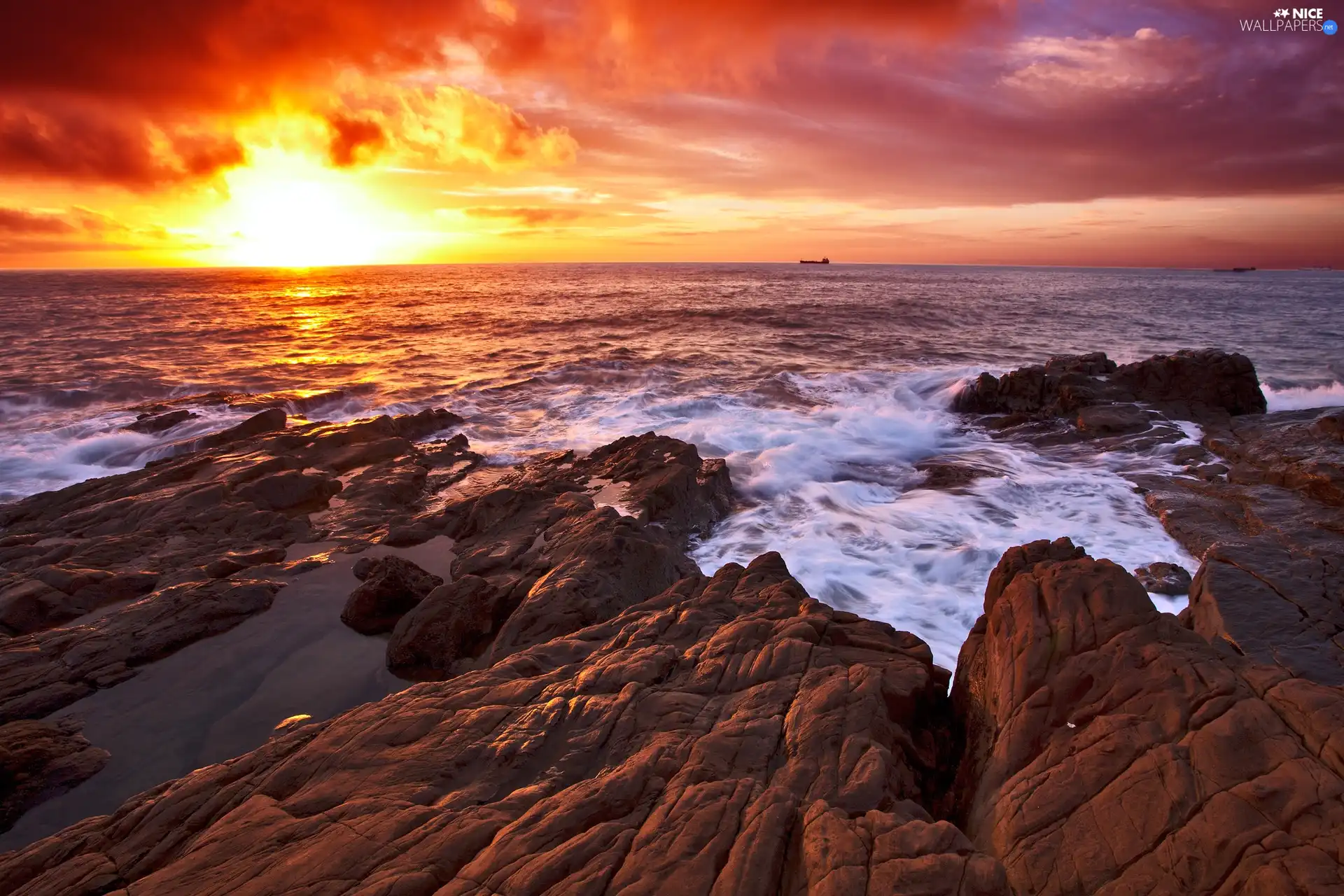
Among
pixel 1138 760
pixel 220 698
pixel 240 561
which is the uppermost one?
pixel 1138 760

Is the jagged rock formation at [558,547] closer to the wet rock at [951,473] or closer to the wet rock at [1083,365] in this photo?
the wet rock at [951,473]

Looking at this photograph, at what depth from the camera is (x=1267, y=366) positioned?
2800 centimetres

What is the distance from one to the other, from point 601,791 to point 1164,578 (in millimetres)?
9927

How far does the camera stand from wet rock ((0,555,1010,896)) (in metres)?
3.68

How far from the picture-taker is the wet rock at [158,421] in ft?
63.0

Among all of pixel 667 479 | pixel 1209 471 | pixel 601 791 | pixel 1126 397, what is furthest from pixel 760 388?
pixel 601 791

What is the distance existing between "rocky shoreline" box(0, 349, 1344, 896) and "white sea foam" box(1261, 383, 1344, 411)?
1469 cm

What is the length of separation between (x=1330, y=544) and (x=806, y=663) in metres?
9.60

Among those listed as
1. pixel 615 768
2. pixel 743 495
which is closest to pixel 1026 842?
pixel 615 768

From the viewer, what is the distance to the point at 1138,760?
420cm

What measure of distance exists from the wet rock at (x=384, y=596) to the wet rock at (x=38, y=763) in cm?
287

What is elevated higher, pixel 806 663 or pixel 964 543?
pixel 806 663

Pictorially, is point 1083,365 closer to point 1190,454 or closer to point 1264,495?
point 1190,454

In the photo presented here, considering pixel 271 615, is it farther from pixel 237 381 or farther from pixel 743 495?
pixel 237 381
